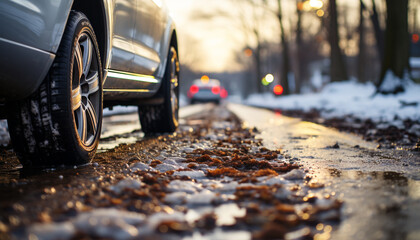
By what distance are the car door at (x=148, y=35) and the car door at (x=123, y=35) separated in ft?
0.39

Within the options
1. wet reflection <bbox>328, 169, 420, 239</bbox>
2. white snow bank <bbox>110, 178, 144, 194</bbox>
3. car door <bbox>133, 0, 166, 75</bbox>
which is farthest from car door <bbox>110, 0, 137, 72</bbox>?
wet reflection <bbox>328, 169, 420, 239</bbox>

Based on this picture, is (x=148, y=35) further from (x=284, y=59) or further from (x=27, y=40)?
(x=284, y=59)

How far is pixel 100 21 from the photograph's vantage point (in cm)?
331

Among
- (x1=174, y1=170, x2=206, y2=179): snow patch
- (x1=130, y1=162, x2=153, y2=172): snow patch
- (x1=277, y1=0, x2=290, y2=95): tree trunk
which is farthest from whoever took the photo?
(x1=277, y1=0, x2=290, y2=95): tree trunk

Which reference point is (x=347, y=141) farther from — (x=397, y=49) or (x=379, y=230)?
(x=397, y=49)

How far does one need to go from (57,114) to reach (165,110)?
2.92m

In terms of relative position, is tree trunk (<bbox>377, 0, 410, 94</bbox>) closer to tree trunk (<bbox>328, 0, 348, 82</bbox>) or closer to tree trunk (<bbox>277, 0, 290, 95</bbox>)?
tree trunk (<bbox>328, 0, 348, 82</bbox>)

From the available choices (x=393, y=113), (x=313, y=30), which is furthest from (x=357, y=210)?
(x=313, y=30)

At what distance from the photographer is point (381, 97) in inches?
464

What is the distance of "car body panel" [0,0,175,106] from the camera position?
2299 millimetres

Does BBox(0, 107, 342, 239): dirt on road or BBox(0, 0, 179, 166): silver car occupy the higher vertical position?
BBox(0, 0, 179, 166): silver car

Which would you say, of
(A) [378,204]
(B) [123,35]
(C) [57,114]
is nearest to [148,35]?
(B) [123,35]

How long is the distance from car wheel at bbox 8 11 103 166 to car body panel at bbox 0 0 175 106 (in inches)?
5.1

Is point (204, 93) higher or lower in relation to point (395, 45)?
lower
